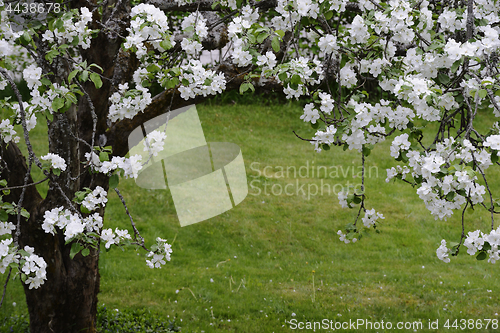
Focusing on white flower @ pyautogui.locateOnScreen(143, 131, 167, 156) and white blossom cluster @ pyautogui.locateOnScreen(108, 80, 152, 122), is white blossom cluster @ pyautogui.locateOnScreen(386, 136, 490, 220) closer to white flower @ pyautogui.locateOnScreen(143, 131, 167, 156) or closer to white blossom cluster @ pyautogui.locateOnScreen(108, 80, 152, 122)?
white flower @ pyautogui.locateOnScreen(143, 131, 167, 156)

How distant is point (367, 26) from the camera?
2834 mm

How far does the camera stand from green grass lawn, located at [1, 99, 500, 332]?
17.3 ft

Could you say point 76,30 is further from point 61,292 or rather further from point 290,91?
point 61,292

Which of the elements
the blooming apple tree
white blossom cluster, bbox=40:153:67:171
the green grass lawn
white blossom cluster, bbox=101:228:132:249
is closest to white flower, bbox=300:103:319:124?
the blooming apple tree

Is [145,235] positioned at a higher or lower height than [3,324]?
higher

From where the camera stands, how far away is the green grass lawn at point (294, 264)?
528cm

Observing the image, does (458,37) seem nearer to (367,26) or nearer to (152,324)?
(367,26)

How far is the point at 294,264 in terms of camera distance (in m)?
6.53

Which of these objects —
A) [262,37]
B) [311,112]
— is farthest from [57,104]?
[311,112]

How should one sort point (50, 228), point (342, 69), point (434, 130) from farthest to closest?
point (434, 130) < point (342, 69) < point (50, 228)

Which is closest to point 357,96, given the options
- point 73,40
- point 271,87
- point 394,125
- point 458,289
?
point 394,125

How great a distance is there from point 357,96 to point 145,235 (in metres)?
4.97

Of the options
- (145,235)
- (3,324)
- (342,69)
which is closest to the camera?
(342,69)

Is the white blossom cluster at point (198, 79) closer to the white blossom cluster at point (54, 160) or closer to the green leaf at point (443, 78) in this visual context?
the white blossom cluster at point (54, 160)
